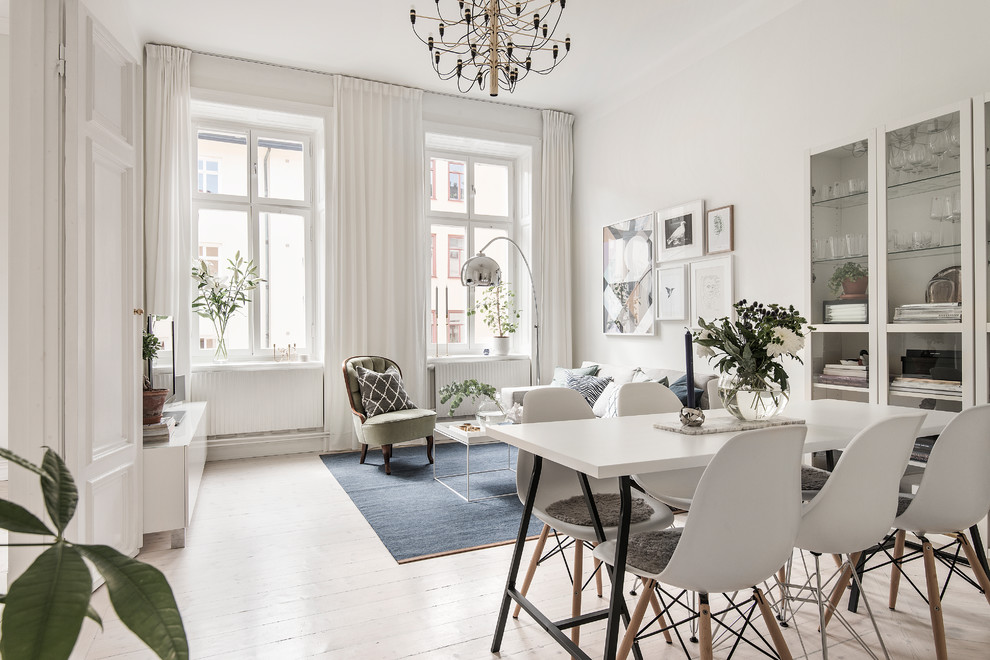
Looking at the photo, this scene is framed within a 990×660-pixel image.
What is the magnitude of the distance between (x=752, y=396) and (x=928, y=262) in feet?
4.61

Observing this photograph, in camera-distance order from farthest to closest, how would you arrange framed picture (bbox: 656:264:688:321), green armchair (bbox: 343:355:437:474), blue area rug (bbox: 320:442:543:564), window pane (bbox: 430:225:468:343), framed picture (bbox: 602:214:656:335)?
window pane (bbox: 430:225:468:343) → framed picture (bbox: 602:214:656:335) → framed picture (bbox: 656:264:688:321) → green armchair (bbox: 343:355:437:474) → blue area rug (bbox: 320:442:543:564)

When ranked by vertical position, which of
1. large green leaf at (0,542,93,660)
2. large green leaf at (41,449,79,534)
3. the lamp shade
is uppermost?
the lamp shade

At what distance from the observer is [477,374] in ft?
19.6

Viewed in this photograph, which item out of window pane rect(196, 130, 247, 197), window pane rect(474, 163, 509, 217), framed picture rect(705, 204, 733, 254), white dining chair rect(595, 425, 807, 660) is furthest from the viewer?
window pane rect(474, 163, 509, 217)

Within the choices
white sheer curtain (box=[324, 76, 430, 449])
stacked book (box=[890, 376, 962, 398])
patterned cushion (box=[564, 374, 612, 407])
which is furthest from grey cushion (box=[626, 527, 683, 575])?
white sheer curtain (box=[324, 76, 430, 449])

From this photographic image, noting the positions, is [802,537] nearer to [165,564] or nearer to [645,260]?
[165,564]

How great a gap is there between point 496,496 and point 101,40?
3082 mm

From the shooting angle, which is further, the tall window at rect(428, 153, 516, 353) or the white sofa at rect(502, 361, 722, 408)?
the tall window at rect(428, 153, 516, 353)

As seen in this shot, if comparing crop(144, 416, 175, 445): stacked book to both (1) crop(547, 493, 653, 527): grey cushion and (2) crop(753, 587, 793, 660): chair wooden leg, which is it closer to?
(1) crop(547, 493, 653, 527): grey cushion

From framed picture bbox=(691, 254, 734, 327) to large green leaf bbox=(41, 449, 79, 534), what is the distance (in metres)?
4.20

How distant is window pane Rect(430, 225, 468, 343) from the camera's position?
608cm

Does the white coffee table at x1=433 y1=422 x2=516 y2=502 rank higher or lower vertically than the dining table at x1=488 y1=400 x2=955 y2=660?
lower

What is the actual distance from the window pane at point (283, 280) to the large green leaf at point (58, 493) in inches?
198

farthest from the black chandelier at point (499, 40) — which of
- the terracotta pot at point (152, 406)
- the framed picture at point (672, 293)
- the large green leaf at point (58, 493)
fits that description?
the large green leaf at point (58, 493)
